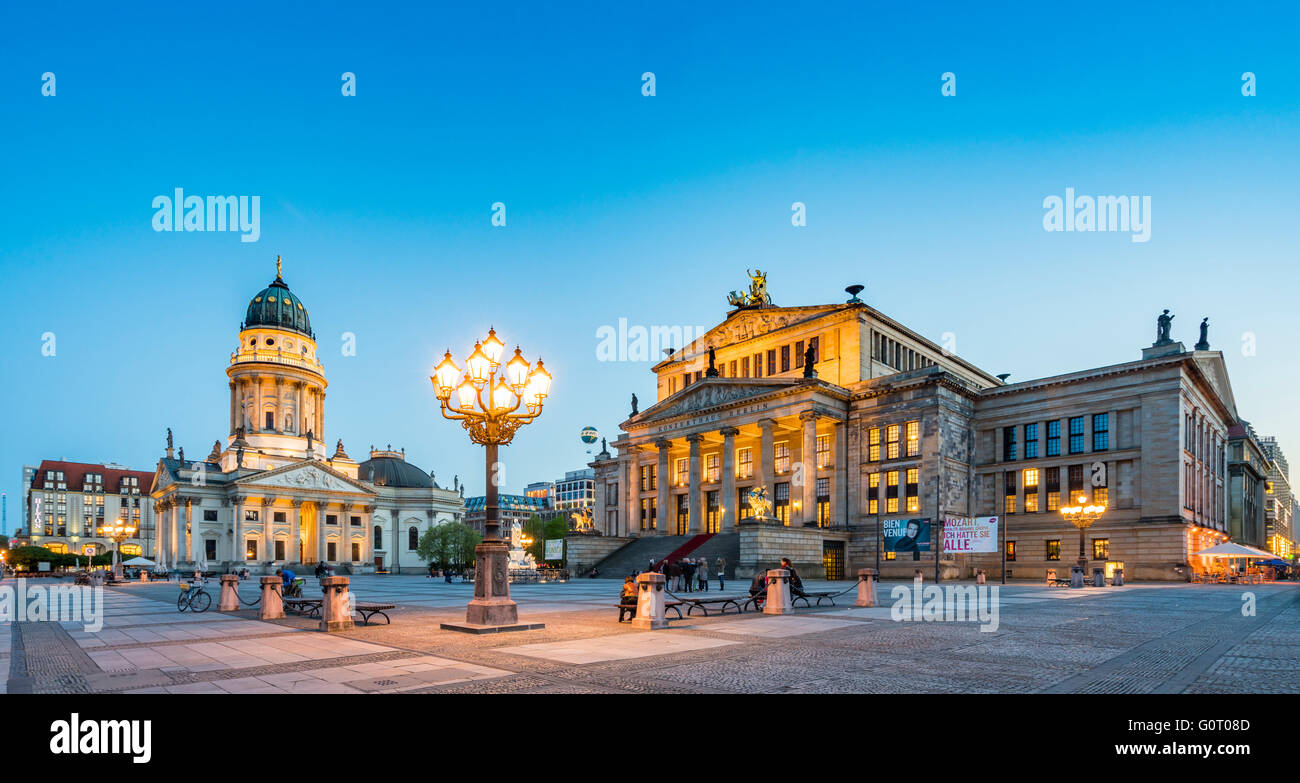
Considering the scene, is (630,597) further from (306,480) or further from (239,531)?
(306,480)

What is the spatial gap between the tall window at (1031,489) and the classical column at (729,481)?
821 inches

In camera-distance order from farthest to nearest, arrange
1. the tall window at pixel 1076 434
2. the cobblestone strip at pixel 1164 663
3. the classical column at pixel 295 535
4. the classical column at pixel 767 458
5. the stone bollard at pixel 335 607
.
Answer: the classical column at pixel 295 535, the classical column at pixel 767 458, the tall window at pixel 1076 434, the stone bollard at pixel 335 607, the cobblestone strip at pixel 1164 663

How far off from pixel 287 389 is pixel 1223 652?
107 meters

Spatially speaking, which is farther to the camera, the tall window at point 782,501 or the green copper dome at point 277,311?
the green copper dome at point 277,311

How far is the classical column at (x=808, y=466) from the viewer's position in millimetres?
56938

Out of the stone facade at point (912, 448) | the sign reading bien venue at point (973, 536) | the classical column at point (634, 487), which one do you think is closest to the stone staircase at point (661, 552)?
the stone facade at point (912, 448)

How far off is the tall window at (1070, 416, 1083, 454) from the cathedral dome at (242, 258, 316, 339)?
307 feet

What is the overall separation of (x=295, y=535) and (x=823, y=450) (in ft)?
231

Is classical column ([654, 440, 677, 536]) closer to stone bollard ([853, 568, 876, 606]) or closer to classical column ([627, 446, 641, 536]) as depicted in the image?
classical column ([627, 446, 641, 536])

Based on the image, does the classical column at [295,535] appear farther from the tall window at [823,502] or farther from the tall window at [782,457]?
the tall window at [823,502]

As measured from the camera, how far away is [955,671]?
458 inches

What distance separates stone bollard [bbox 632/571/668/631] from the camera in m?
18.6

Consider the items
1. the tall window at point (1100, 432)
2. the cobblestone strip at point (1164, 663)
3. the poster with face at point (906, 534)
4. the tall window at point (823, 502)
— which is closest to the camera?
the cobblestone strip at point (1164, 663)

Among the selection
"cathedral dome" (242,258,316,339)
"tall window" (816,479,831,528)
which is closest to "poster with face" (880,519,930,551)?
"tall window" (816,479,831,528)
